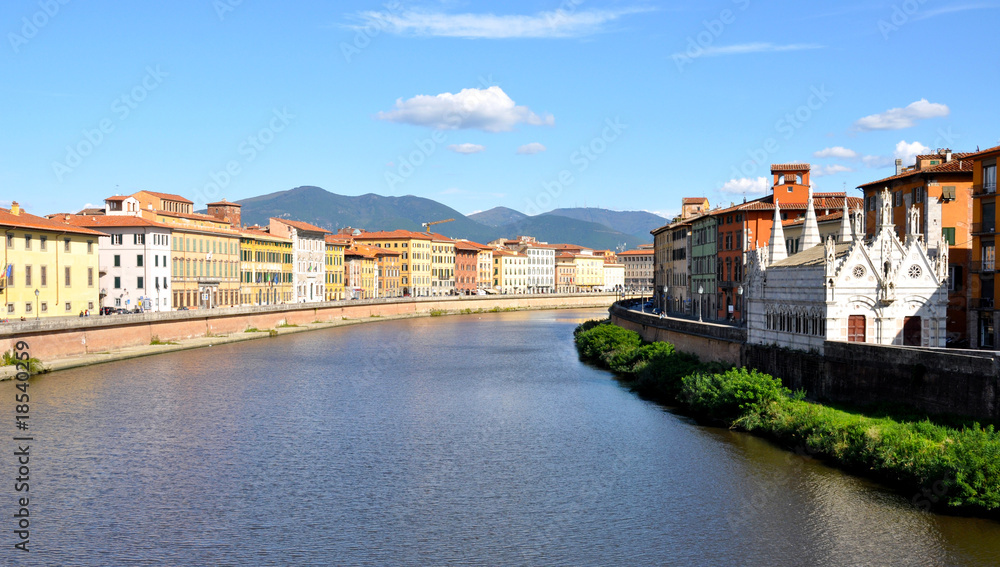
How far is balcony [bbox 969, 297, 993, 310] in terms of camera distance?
147 feet

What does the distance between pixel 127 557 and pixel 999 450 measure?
908 inches

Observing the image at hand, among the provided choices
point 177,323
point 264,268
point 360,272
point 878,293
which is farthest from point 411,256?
point 878,293

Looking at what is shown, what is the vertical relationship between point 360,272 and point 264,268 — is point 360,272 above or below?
below

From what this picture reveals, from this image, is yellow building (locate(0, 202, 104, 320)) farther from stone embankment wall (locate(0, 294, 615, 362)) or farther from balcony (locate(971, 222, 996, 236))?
balcony (locate(971, 222, 996, 236))

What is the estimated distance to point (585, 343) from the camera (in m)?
76.1

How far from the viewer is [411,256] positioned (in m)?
177

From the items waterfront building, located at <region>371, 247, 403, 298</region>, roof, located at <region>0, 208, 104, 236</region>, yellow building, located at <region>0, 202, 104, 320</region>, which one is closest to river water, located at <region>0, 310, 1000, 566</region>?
yellow building, located at <region>0, 202, 104, 320</region>

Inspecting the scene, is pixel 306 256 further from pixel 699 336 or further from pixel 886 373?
pixel 886 373

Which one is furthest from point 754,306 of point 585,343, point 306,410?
point 585,343

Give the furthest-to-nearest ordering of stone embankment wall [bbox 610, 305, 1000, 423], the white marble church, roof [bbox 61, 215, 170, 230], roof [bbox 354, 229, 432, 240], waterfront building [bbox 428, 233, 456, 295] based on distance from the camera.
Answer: waterfront building [bbox 428, 233, 456, 295]
roof [bbox 354, 229, 432, 240]
roof [bbox 61, 215, 170, 230]
the white marble church
stone embankment wall [bbox 610, 305, 1000, 423]

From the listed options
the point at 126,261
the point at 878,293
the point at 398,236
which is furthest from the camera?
the point at 398,236

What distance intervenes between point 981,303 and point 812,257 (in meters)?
8.59

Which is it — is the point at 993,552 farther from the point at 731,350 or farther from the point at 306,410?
the point at 306,410

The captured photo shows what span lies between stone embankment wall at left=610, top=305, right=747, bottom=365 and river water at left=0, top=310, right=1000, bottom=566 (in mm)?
5340
